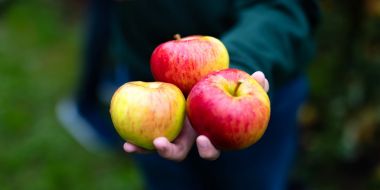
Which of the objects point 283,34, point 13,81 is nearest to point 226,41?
point 283,34

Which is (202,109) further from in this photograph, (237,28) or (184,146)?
(237,28)

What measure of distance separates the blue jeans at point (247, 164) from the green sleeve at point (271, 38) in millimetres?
113

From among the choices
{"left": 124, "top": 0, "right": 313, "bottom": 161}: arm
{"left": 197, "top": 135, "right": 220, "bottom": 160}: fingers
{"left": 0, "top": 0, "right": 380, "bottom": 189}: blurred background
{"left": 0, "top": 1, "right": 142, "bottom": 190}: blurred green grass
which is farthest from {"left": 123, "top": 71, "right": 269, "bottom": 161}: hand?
{"left": 0, "top": 1, "right": 142, "bottom": 190}: blurred green grass

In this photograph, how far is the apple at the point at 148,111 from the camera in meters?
1.18

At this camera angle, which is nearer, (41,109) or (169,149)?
(169,149)

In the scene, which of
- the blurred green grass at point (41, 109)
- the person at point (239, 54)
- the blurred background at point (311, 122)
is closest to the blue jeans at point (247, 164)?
the person at point (239, 54)

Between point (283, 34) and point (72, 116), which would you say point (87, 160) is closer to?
point (72, 116)

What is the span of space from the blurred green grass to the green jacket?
0.90 metres

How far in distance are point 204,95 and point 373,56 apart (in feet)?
4.32

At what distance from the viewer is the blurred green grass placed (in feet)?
8.83

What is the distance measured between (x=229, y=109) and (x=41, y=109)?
2133 millimetres

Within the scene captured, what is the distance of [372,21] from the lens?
90.9 inches

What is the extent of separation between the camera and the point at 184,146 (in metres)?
1.24

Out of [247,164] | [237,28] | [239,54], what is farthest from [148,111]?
[247,164]
